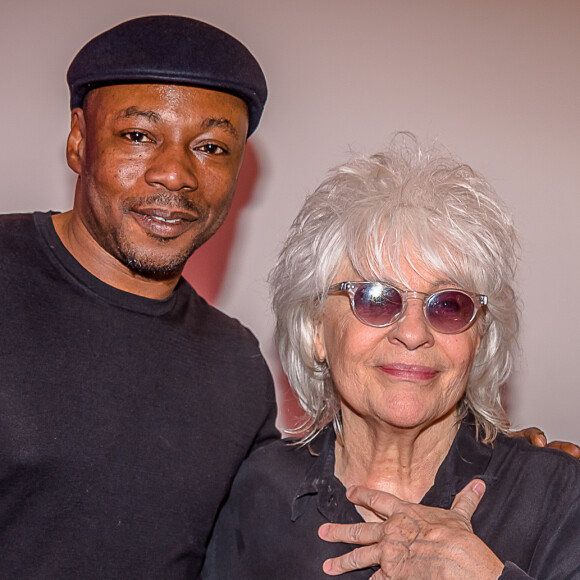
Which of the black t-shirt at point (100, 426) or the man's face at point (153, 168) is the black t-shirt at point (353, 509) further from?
the man's face at point (153, 168)

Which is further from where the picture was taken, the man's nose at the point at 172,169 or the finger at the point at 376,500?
the man's nose at the point at 172,169

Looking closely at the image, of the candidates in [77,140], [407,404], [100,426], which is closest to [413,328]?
[407,404]

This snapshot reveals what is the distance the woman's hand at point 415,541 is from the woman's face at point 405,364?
21cm

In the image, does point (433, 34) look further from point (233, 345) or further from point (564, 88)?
point (233, 345)

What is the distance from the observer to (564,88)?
3279 millimetres

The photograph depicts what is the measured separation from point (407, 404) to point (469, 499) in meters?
0.27

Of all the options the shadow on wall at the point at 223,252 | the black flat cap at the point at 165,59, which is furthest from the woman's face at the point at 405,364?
the shadow on wall at the point at 223,252

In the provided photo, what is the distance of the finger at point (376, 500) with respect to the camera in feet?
6.59

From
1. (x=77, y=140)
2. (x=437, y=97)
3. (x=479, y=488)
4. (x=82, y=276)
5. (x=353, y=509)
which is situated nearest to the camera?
(x=479, y=488)

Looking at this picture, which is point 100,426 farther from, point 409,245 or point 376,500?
point 409,245

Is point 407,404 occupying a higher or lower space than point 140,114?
lower

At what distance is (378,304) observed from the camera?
80.7 inches

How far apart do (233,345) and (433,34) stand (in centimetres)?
157

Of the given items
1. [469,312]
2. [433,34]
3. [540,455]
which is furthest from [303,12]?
[540,455]
